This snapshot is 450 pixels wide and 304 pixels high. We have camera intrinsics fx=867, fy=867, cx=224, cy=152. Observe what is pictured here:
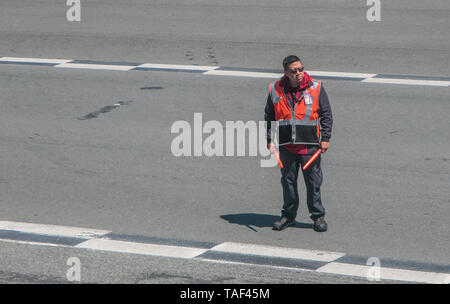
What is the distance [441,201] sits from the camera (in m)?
9.43

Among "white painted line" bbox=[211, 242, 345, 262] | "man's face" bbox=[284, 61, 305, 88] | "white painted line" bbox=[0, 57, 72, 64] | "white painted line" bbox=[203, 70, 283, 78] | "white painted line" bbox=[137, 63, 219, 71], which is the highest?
"man's face" bbox=[284, 61, 305, 88]

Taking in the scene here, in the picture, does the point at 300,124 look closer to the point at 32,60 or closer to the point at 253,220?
the point at 253,220

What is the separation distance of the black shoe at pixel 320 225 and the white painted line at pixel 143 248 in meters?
1.22

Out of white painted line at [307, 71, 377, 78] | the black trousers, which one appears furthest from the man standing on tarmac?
white painted line at [307, 71, 377, 78]

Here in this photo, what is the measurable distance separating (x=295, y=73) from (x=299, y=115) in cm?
44

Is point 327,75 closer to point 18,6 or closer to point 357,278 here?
point 357,278

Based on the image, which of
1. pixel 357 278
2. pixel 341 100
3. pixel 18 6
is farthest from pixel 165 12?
pixel 357 278

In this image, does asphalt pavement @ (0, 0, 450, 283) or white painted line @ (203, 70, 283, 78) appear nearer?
asphalt pavement @ (0, 0, 450, 283)

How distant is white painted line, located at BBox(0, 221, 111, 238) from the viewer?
8.75m

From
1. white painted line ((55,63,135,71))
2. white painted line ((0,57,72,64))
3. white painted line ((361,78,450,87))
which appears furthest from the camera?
white painted line ((0,57,72,64))

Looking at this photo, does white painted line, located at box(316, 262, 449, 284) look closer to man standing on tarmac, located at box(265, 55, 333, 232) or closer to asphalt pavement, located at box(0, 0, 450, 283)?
asphalt pavement, located at box(0, 0, 450, 283)

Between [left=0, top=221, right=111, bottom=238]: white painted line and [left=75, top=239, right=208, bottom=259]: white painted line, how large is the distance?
25cm

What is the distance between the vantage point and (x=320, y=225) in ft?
28.6

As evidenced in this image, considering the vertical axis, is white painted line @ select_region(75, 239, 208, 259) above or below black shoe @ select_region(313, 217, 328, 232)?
below
